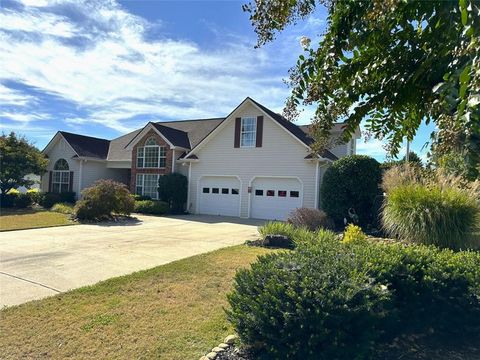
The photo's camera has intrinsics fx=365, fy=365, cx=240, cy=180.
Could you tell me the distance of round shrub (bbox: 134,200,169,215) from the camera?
21.1 meters

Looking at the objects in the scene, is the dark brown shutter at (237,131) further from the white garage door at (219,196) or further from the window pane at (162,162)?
the window pane at (162,162)

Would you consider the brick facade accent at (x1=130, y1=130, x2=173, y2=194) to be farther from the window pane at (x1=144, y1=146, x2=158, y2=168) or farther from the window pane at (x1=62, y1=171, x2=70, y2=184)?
the window pane at (x1=62, y1=171, x2=70, y2=184)

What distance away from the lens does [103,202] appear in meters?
17.2

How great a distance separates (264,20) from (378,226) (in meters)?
13.0

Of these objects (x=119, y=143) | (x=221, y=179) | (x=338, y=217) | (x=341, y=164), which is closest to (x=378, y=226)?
(x=338, y=217)

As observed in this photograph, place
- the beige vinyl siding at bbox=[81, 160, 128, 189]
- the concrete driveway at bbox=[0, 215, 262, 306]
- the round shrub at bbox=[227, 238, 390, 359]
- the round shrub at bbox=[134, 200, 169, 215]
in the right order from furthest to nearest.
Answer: the beige vinyl siding at bbox=[81, 160, 128, 189] < the round shrub at bbox=[134, 200, 169, 215] < the concrete driveway at bbox=[0, 215, 262, 306] < the round shrub at bbox=[227, 238, 390, 359]

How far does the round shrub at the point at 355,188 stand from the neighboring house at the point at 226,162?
2.05 metres

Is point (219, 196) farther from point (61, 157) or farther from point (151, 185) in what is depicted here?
point (61, 157)

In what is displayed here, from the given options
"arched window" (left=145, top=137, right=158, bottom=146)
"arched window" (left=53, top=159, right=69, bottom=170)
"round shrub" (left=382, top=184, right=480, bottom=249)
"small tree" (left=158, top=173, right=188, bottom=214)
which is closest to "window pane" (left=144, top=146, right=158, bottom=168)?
"arched window" (left=145, top=137, right=158, bottom=146)

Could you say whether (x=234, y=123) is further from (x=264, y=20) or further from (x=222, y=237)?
(x=264, y=20)

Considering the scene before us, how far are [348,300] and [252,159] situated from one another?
17.5 metres

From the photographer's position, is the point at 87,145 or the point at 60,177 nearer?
the point at 60,177

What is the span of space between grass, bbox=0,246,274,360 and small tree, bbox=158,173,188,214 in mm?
15424

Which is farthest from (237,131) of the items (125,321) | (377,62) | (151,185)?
(377,62)
